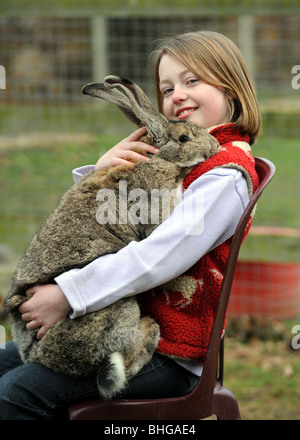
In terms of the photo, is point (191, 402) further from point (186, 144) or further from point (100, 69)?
point (100, 69)

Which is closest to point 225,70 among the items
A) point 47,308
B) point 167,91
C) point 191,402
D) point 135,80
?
point 167,91

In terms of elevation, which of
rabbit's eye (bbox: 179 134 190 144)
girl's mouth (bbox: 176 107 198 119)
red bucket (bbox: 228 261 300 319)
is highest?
girl's mouth (bbox: 176 107 198 119)

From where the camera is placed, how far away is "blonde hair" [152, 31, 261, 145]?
2385 millimetres

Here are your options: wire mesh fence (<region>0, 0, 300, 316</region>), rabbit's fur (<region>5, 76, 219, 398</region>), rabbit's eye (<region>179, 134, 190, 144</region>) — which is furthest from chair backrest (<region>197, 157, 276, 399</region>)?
wire mesh fence (<region>0, 0, 300, 316</region>)

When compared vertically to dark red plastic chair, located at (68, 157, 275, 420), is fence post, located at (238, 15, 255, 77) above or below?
above

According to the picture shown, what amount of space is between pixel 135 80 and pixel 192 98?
2621mm

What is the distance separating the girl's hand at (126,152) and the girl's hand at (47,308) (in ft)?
1.66

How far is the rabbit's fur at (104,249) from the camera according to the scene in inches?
79.4

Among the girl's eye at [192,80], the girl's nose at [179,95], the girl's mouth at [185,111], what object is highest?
the girl's eye at [192,80]

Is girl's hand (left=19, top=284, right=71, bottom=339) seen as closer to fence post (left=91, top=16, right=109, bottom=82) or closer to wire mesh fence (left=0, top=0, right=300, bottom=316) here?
wire mesh fence (left=0, top=0, right=300, bottom=316)

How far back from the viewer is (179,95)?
2.40m

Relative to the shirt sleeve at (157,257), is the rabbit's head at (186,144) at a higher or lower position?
higher

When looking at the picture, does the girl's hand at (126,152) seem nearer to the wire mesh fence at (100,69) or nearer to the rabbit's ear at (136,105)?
the rabbit's ear at (136,105)

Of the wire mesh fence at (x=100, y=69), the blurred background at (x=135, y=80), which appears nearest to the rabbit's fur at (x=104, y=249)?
the blurred background at (x=135, y=80)
